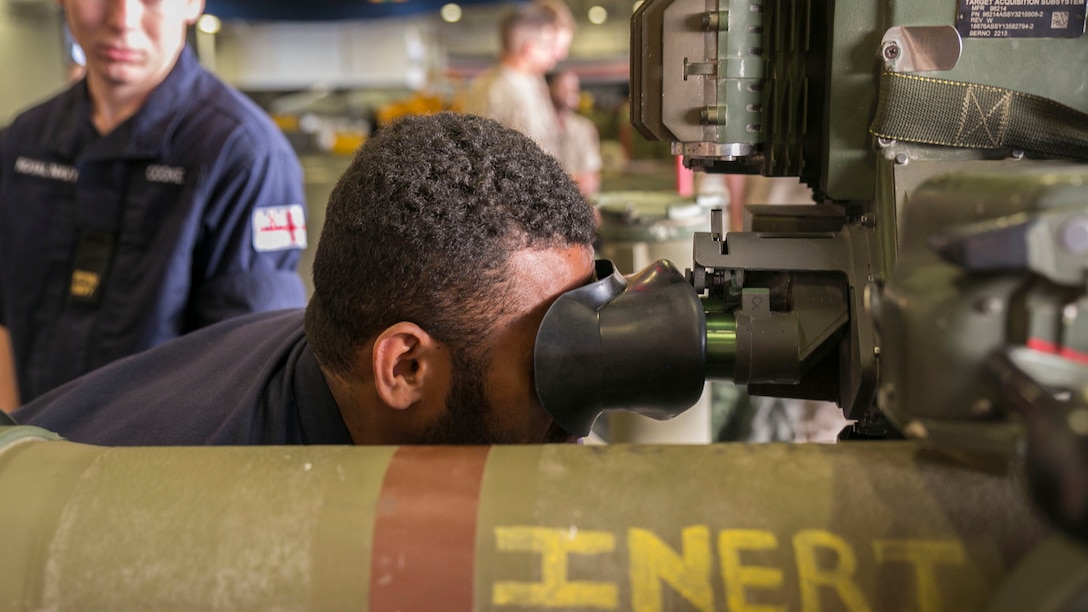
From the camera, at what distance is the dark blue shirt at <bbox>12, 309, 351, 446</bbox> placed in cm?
107

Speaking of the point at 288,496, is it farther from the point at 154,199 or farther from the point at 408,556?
the point at 154,199

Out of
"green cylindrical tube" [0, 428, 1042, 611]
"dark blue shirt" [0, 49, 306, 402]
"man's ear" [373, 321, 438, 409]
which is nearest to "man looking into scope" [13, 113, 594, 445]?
"man's ear" [373, 321, 438, 409]

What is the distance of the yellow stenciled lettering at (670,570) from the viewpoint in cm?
66

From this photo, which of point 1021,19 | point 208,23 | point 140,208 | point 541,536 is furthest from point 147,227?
point 208,23

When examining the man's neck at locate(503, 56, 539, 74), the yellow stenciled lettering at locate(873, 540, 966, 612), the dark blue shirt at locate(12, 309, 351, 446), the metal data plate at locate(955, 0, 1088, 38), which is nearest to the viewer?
the yellow stenciled lettering at locate(873, 540, 966, 612)

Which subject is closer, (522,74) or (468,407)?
(468,407)

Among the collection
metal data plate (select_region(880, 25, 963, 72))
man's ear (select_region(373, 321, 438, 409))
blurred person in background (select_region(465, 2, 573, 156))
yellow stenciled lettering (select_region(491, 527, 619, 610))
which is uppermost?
blurred person in background (select_region(465, 2, 573, 156))

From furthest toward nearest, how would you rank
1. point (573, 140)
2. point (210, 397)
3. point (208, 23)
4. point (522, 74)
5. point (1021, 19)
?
point (208, 23) → point (573, 140) → point (522, 74) → point (210, 397) → point (1021, 19)

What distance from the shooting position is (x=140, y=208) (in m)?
1.69

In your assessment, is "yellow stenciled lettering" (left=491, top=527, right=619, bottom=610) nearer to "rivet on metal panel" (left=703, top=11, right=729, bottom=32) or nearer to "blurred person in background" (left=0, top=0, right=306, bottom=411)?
"rivet on metal panel" (left=703, top=11, right=729, bottom=32)

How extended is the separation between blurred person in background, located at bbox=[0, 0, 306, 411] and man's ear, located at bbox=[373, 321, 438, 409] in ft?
2.44

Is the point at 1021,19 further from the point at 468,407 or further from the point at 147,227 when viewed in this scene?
the point at 147,227

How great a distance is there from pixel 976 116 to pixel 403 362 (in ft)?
2.07

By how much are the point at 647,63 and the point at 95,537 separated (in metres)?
0.71
